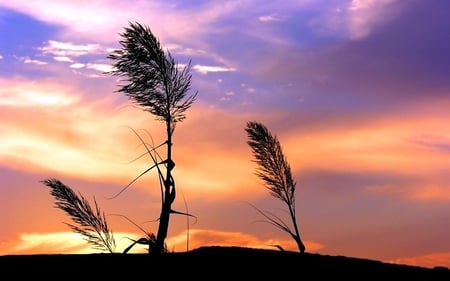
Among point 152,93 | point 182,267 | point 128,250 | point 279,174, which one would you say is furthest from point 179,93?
point 182,267

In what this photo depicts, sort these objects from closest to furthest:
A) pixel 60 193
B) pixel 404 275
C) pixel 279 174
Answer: pixel 404 275 → pixel 60 193 → pixel 279 174

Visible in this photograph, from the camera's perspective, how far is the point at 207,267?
4746 millimetres

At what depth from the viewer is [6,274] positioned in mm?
4758

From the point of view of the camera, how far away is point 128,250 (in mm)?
6008

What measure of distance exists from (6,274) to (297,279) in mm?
2053

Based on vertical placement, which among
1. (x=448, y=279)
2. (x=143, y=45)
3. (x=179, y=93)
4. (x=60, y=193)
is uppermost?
(x=143, y=45)

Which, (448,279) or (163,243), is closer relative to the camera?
(448,279)

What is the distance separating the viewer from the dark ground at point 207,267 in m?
4.64

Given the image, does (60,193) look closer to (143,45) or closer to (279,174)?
(143,45)

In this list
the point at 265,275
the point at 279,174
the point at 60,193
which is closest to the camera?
the point at 265,275

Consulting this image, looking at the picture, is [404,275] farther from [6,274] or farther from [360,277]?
[6,274]

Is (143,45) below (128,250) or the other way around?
the other way around

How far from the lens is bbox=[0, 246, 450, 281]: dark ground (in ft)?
15.2

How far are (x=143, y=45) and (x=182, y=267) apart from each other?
11.0 feet
